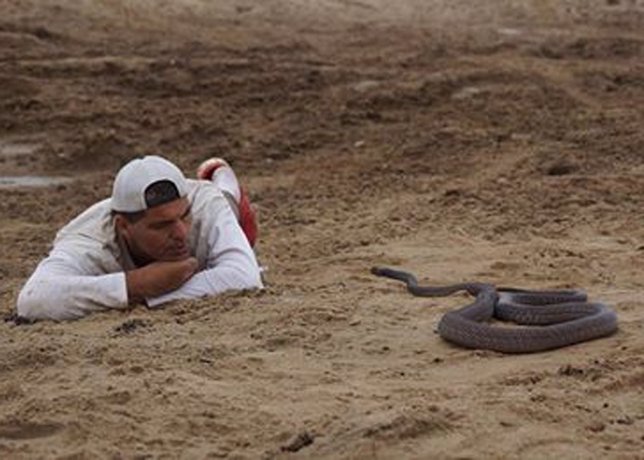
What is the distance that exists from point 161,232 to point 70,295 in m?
0.48

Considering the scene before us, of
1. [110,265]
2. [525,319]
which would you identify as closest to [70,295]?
[110,265]

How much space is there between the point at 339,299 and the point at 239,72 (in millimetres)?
8551

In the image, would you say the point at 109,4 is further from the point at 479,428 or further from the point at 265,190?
the point at 479,428

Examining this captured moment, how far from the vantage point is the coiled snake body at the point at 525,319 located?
18.9ft

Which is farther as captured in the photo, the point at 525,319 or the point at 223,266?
the point at 223,266

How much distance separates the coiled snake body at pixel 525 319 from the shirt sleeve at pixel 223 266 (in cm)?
85

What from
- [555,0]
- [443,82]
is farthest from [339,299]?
[555,0]

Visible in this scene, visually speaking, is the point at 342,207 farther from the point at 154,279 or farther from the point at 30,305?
the point at 30,305

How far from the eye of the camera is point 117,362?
217 inches

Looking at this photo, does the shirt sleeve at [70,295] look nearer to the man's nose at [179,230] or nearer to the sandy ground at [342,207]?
the sandy ground at [342,207]

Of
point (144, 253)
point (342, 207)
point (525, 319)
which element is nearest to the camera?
point (525, 319)

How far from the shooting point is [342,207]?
35.2 feet

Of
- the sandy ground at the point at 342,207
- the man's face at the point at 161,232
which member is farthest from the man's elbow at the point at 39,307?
the man's face at the point at 161,232

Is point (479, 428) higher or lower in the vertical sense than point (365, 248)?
higher
